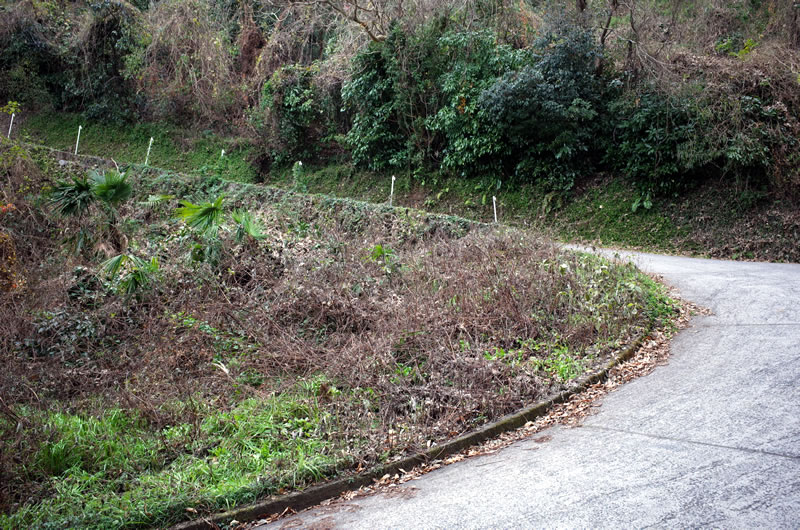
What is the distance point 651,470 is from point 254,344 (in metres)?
5.35

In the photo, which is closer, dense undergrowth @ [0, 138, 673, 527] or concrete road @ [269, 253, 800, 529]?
concrete road @ [269, 253, 800, 529]

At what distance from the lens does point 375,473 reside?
4.55 meters

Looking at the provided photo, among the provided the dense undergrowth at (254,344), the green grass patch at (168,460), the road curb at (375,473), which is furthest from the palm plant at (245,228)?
A: the road curb at (375,473)

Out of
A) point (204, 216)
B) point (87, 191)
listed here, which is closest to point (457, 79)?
point (204, 216)

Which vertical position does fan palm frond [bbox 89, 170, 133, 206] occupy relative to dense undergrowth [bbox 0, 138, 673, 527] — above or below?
above

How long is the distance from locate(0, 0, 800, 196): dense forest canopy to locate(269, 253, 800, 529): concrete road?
11.4 meters

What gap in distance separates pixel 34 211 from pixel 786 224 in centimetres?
1851

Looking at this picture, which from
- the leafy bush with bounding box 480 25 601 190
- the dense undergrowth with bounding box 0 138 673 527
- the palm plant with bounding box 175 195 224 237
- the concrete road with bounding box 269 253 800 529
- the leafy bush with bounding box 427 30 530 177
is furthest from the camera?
the leafy bush with bounding box 427 30 530 177

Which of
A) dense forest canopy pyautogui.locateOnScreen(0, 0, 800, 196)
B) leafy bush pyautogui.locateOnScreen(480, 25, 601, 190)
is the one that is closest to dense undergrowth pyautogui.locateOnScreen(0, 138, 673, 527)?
leafy bush pyautogui.locateOnScreen(480, 25, 601, 190)

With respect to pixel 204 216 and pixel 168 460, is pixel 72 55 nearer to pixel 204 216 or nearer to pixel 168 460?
pixel 204 216

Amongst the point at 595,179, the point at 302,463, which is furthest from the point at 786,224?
the point at 302,463

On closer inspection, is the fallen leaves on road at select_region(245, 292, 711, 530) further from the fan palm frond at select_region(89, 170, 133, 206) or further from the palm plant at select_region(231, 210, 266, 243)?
the fan palm frond at select_region(89, 170, 133, 206)

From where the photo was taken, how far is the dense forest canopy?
15875 mm

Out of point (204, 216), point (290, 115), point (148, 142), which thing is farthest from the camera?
point (148, 142)
